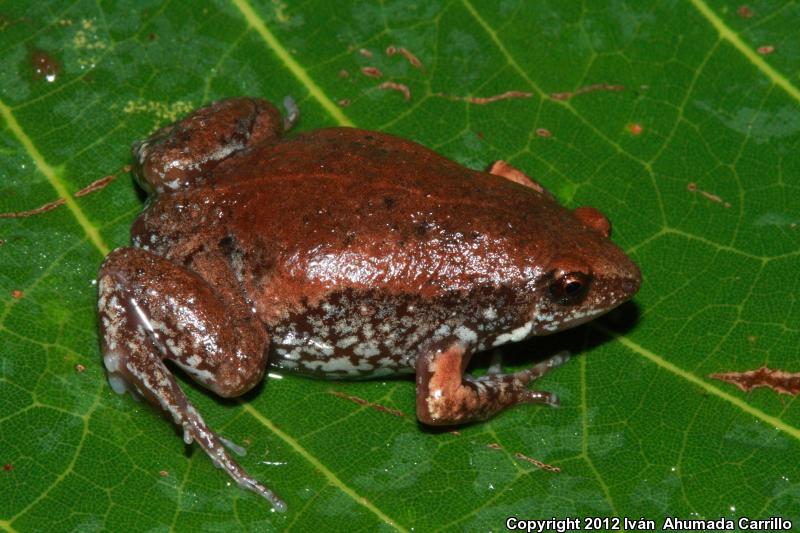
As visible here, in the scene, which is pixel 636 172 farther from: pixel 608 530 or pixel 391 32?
pixel 608 530

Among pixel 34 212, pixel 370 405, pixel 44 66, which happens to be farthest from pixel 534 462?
pixel 44 66

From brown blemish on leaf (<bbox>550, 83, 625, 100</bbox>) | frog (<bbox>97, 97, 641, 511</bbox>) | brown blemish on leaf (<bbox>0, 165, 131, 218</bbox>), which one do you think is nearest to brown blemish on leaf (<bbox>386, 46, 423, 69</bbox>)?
brown blemish on leaf (<bbox>550, 83, 625, 100</bbox>)

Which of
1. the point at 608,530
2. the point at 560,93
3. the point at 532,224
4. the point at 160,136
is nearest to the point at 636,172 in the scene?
the point at 560,93

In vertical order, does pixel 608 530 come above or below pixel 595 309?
below

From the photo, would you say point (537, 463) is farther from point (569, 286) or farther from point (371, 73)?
point (371, 73)

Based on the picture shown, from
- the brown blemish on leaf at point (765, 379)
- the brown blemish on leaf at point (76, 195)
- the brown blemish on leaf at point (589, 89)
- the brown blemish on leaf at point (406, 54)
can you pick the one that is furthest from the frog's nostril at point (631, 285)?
the brown blemish on leaf at point (76, 195)

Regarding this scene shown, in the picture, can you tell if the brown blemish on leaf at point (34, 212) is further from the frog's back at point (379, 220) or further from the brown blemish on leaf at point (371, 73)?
the brown blemish on leaf at point (371, 73)

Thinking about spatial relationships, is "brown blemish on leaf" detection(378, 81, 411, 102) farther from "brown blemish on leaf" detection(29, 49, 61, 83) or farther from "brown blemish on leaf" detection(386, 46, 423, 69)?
"brown blemish on leaf" detection(29, 49, 61, 83)
